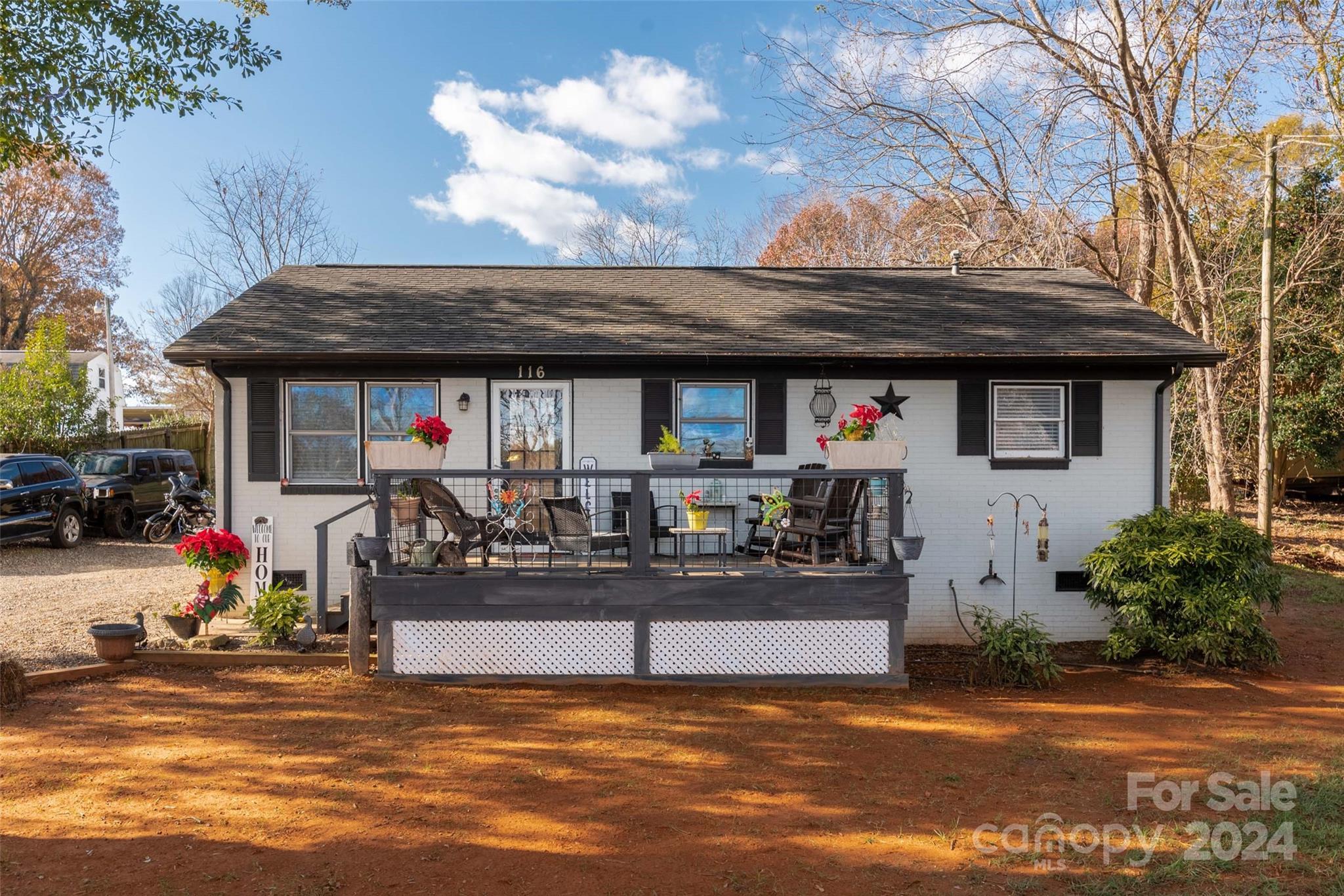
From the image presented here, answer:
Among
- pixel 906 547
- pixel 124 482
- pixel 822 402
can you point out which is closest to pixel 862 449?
pixel 906 547

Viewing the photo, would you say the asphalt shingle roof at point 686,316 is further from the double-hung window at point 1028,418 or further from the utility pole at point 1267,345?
the utility pole at point 1267,345

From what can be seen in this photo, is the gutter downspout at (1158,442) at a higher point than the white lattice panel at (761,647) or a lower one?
higher

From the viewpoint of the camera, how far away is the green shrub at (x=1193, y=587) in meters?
7.35

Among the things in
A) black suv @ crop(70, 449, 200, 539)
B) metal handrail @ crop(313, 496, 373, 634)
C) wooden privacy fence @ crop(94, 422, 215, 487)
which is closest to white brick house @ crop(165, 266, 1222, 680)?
metal handrail @ crop(313, 496, 373, 634)

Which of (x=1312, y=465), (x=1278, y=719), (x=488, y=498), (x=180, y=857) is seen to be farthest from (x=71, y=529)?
(x=1312, y=465)

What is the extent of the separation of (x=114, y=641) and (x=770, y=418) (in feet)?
21.7

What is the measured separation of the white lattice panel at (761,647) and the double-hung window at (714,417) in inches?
90.2

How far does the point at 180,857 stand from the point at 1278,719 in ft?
25.5

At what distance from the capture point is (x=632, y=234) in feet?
90.1

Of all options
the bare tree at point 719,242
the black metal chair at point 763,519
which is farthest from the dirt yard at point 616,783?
the bare tree at point 719,242

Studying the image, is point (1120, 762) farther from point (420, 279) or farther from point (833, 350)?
point (420, 279)

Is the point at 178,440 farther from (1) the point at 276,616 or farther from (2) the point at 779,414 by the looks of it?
(2) the point at 779,414

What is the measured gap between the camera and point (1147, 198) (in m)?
13.2

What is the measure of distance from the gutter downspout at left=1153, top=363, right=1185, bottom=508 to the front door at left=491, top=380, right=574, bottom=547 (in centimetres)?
648
